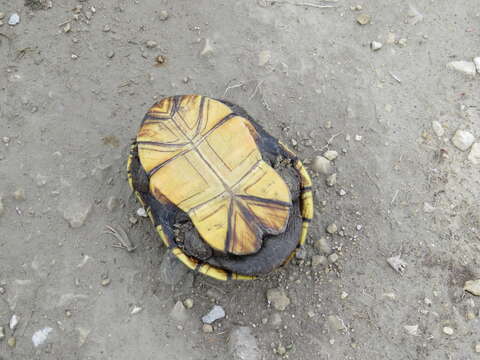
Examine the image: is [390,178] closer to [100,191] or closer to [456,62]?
[456,62]

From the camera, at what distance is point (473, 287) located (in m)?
2.93

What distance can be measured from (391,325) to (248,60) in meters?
2.10

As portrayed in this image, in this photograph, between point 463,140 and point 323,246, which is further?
point 463,140

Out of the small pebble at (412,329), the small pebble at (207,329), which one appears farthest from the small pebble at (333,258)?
the small pebble at (207,329)

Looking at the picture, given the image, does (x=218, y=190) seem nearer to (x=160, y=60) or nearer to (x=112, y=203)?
(x=112, y=203)

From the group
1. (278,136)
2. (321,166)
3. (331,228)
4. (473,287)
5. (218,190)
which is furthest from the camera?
(278,136)

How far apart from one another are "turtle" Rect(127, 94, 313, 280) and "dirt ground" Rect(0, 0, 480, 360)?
1.46 feet

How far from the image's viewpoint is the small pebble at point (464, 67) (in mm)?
3467

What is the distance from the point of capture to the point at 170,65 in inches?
136

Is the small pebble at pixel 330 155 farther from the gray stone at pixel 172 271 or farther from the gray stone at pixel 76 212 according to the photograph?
the gray stone at pixel 76 212

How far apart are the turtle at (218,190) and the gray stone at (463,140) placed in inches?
51.6

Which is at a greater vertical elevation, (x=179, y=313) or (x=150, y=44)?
(x=150, y=44)

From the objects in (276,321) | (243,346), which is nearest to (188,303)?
(243,346)

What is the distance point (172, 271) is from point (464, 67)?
8.55 feet
